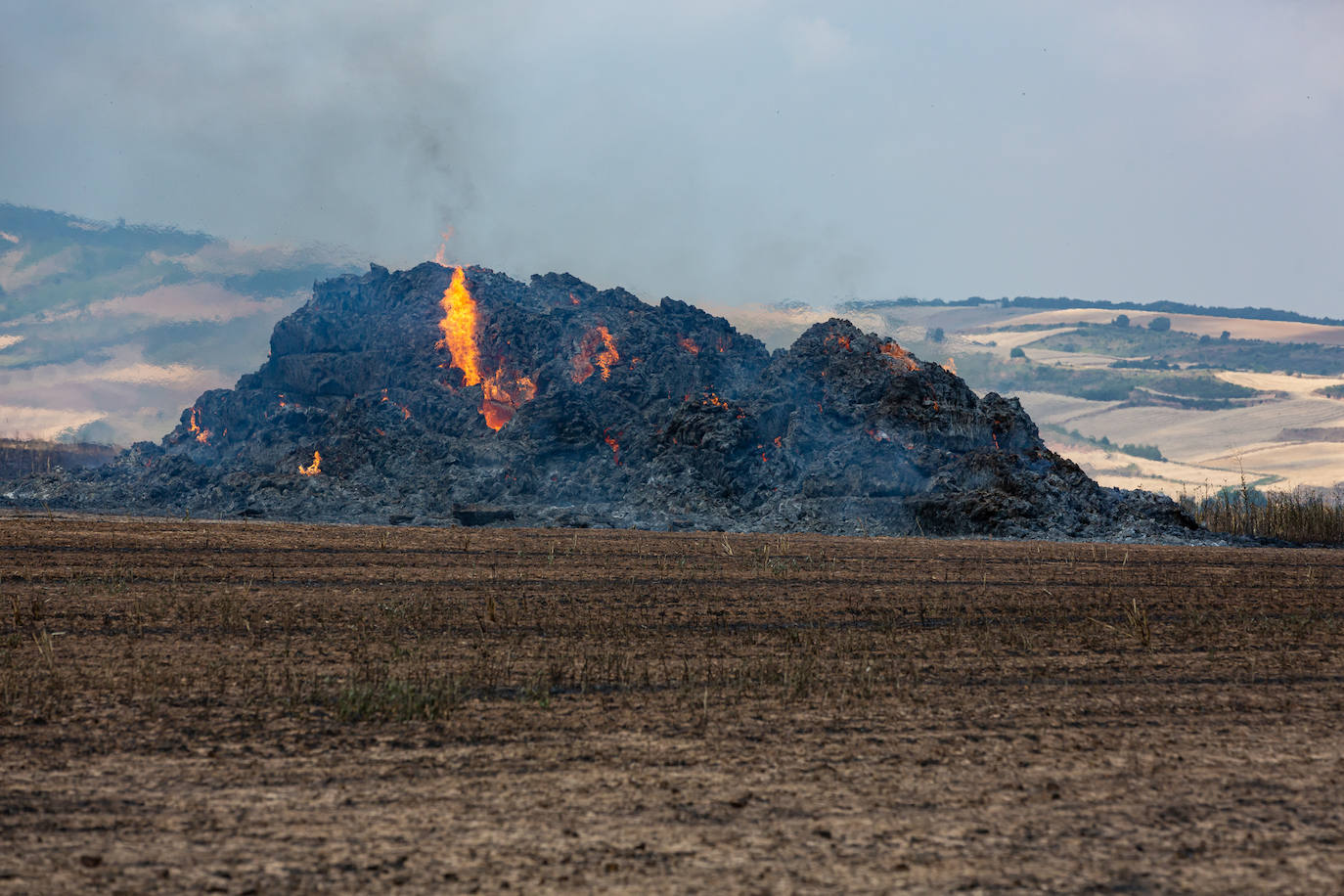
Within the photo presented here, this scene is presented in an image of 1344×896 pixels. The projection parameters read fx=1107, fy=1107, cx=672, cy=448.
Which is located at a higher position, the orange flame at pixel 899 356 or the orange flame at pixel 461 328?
the orange flame at pixel 461 328

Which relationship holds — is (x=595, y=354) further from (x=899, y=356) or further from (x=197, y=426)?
(x=197, y=426)

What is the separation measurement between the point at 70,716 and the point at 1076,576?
69.5 feet

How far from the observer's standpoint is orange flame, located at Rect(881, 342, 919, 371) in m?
54.9

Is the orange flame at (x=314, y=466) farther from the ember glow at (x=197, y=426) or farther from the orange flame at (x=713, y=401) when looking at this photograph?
the orange flame at (x=713, y=401)

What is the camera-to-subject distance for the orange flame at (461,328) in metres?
62.7

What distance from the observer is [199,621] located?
54.2 feet

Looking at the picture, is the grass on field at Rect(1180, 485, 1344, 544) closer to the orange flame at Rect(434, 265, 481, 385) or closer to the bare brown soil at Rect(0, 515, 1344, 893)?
the bare brown soil at Rect(0, 515, 1344, 893)

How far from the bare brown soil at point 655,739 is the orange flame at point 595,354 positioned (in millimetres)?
40801

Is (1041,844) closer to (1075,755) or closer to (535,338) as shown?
(1075,755)

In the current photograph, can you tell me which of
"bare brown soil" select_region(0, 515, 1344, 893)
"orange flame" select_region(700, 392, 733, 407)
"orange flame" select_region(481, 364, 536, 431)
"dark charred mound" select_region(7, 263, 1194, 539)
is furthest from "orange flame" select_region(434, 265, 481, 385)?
"bare brown soil" select_region(0, 515, 1344, 893)

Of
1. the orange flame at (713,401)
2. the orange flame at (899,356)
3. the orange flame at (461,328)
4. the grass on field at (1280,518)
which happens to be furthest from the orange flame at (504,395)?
the grass on field at (1280,518)

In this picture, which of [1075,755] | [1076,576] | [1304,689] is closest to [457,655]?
[1075,755]

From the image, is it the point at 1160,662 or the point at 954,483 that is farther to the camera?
the point at 954,483

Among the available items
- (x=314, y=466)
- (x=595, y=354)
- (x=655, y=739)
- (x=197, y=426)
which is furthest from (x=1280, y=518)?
(x=197, y=426)
